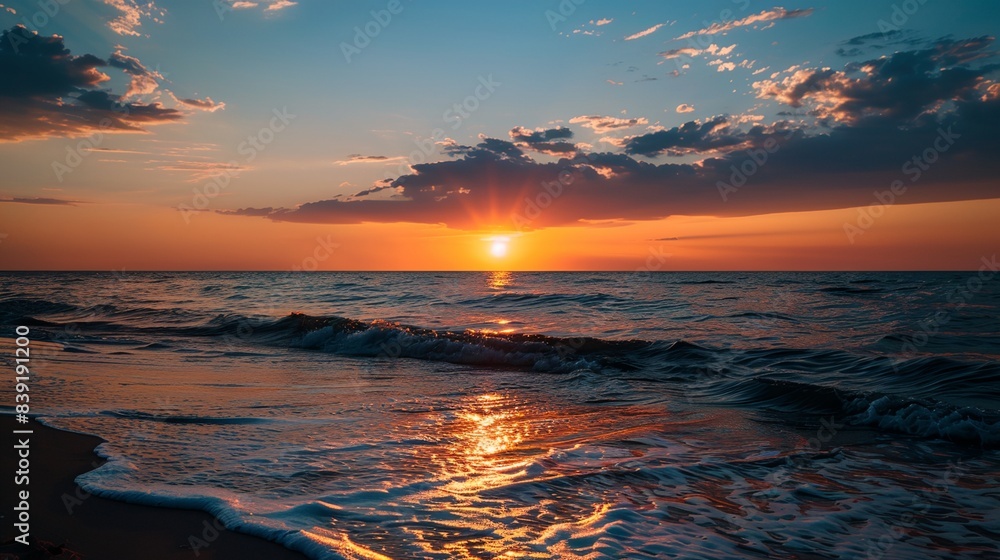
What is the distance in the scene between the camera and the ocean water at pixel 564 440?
4.65 meters

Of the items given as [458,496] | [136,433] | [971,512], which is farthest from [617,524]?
[136,433]

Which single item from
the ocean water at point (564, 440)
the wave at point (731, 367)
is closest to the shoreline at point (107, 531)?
the ocean water at point (564, 440)

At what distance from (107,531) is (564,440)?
4852 millimetres

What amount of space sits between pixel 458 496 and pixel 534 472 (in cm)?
107

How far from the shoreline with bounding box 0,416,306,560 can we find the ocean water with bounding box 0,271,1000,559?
14 cm

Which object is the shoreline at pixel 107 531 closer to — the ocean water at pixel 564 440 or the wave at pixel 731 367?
the ocean water at pixel 564 440

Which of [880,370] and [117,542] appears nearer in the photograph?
[117,542]

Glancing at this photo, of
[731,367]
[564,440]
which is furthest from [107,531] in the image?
[731,367]

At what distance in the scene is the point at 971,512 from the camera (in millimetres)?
5340

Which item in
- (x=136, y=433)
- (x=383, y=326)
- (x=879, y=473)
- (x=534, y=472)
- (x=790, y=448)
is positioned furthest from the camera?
(x=383, y=326)

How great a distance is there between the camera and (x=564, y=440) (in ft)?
24.7

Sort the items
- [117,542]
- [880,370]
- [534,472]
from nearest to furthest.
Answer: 1. [117,542]
2. [534,472]
3. [880,370]

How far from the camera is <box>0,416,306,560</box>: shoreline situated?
154 inches

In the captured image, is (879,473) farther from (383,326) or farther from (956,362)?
(383,326)
